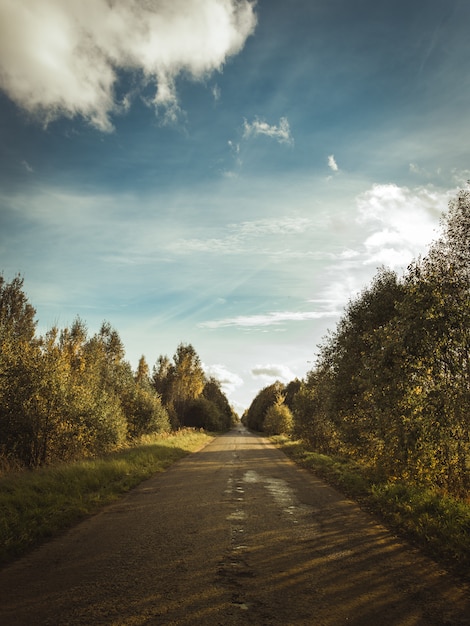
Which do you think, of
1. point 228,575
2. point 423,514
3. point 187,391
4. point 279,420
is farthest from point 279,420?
point 228,575

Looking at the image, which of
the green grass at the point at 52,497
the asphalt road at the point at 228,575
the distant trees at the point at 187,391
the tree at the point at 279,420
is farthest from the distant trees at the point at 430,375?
the distant trees at the point at 187,391

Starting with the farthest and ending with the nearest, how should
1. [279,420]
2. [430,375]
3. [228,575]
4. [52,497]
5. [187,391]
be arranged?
[187,391], [279,420], [430,375], [52,497], [228,575]

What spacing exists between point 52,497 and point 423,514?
9438 millimetres

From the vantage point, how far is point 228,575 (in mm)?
5332

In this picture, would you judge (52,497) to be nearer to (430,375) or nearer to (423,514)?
(423,514)

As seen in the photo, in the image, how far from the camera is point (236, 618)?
412 centimetres

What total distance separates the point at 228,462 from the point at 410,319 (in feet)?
46.0

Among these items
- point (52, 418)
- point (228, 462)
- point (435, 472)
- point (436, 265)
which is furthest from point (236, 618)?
point (228, 462)

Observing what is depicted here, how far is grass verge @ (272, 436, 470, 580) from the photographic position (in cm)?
665

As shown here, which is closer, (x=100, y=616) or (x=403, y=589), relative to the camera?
(x=100, y=616)

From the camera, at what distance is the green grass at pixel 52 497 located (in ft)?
23.2

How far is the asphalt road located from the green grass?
50 cm

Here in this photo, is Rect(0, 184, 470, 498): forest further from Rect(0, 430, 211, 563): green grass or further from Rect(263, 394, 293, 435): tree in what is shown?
Rect(263, 394, 293, 435): tree

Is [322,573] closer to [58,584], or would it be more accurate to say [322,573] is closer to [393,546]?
[393,546]
